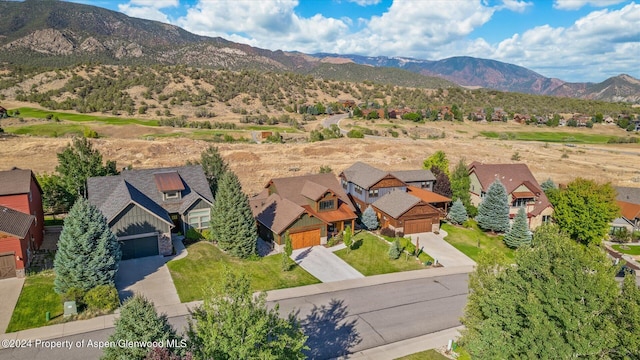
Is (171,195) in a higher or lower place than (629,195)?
higher

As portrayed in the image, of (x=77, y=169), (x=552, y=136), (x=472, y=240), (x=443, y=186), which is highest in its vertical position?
(x=77, y=169)

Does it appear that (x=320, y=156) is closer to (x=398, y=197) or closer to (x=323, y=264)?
(x=398, y=197)

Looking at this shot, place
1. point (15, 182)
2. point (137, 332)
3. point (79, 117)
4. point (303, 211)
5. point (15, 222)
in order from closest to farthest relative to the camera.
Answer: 1. point (137, 332)
2. point (15, 222)
3. point (15, 182)
4. point (303, 211)
5. point (79, 117)

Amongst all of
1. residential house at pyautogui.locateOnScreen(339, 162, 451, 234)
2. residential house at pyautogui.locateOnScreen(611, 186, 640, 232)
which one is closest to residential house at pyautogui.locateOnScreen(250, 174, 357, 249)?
residential house at pyautogui.locateOnScreen(339, 162, 451, 234)

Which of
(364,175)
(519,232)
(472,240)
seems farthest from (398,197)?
(519,232)

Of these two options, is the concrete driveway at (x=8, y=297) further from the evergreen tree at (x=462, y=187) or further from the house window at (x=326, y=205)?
the evergreen tree at (x=462, y=187)

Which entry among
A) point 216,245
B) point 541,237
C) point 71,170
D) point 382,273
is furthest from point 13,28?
point 541,237

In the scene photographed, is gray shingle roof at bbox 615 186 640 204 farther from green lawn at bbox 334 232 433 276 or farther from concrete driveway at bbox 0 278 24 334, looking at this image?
concrete driveway at bbox 0 278 24 334

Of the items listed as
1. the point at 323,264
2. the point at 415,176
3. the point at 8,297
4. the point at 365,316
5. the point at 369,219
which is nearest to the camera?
the point at 8,297
